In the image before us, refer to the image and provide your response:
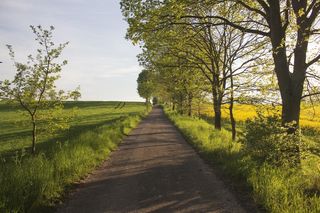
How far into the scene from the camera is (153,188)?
9.55 meters

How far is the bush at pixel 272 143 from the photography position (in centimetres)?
1053

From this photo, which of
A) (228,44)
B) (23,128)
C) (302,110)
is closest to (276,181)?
(302,110)

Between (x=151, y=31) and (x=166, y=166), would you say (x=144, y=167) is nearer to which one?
(x=166, y=166)

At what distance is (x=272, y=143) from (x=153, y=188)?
→ 12.7 feet

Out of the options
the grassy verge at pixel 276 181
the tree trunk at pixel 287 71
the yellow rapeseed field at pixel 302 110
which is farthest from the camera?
the yellow rapeseed field at pixel 302 110

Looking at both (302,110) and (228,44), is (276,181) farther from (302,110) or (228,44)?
(228,44)

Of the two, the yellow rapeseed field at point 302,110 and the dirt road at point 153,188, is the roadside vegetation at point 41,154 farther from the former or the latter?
the yellow rapeseed field at point 302,110

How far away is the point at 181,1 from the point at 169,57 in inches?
421

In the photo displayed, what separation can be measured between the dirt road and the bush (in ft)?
5.28

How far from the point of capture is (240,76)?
23562mm

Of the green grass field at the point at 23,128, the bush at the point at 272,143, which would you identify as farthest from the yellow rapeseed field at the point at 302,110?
the green grass field at the point at 23,128

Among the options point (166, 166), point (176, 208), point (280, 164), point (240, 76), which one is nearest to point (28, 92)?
point (166, 166)

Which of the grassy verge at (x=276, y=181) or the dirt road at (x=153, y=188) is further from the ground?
the grassy verge at (x=276, y=181)

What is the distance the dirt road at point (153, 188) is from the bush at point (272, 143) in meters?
1.61
